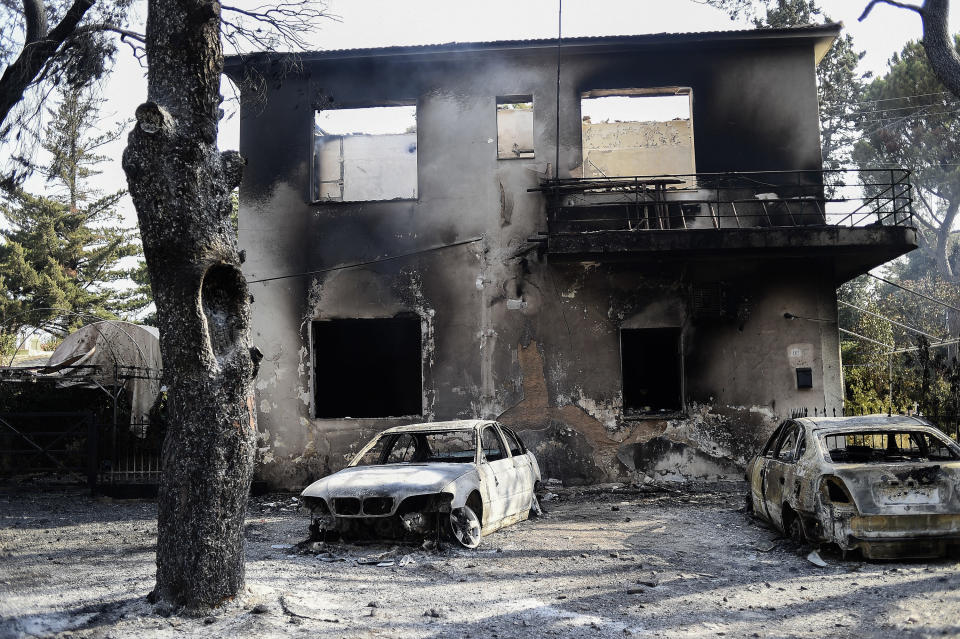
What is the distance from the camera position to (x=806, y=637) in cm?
491

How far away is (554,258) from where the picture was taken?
13.3 m

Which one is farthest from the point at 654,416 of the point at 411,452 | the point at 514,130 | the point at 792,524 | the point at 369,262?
the point at 514,130

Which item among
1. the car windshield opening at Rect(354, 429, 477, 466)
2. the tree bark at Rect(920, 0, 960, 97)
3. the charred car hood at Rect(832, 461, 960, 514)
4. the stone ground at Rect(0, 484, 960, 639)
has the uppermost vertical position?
the tree bark at Rect(920, 0, 960, 97)

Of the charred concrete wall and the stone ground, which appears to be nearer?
the stone ground

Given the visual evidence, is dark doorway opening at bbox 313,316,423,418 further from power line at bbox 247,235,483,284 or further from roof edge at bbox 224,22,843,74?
roof edge at bbox 224,22,843,74

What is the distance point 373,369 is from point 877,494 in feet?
42.6

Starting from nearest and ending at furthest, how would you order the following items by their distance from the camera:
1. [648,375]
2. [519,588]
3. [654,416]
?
[519,588] → [654,416] → [648,375]

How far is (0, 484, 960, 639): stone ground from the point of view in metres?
5.19

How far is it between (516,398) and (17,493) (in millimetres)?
9248

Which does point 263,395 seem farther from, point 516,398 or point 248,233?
point 516,398

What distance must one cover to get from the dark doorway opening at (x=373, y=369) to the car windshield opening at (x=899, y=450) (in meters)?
9.48

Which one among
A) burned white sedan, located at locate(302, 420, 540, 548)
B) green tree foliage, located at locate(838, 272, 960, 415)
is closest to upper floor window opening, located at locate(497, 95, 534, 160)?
green tree foliage, located at locate(838, 272, 960, 415)

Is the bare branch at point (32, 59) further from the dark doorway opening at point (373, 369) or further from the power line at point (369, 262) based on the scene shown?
the dark doorway opening at point (373, 369)

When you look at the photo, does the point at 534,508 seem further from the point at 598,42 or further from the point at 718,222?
the point at 598,42
